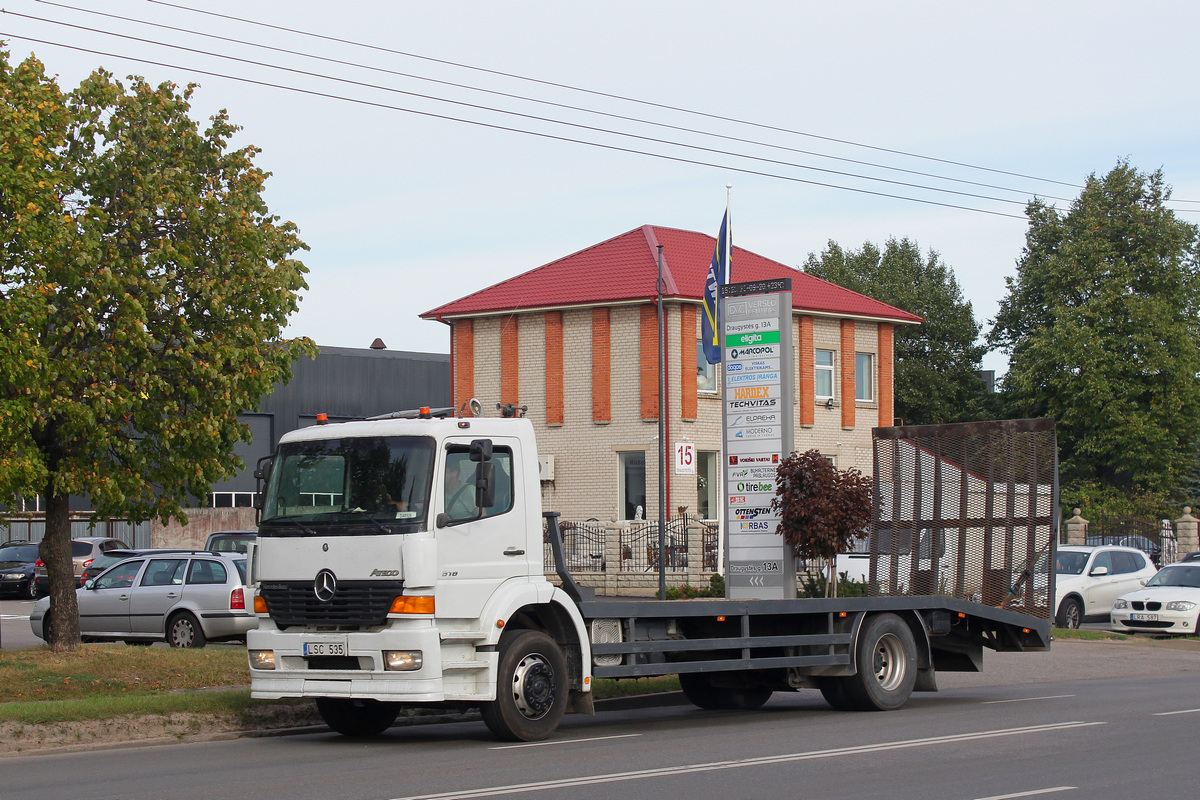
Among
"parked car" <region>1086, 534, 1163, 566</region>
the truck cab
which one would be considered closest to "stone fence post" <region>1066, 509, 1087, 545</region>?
"parked car" <region>1086, 534, 1163, 566</region>

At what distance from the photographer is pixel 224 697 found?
1348cm

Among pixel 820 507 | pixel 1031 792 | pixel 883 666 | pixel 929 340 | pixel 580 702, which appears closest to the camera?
pixel 1031 792

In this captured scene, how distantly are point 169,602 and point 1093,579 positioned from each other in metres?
16.9

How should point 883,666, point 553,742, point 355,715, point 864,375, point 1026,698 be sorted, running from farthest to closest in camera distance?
point 864,375
point 1026,698
point 883,666
point 355,715
point 553,742

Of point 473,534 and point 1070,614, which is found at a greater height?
point 473,534

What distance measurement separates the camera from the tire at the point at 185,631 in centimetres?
2080

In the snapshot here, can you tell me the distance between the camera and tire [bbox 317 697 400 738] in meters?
12.5

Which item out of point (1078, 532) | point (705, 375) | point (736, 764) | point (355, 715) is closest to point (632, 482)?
point (705, 375)

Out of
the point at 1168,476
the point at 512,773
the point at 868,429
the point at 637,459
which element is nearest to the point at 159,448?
the point at 512,773

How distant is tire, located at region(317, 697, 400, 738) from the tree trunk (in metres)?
5.23

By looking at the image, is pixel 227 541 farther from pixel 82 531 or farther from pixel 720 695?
pixel 82 531

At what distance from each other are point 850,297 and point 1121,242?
55.3 ft

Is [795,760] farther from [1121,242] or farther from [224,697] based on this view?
[1121,242]

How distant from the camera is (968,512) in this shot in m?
15.1
